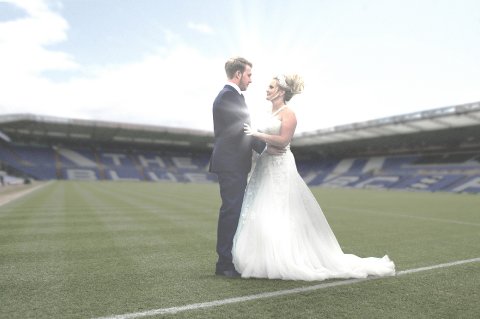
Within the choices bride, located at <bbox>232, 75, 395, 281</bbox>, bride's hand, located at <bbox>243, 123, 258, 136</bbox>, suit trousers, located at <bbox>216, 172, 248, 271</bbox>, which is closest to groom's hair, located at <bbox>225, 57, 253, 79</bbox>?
bride, located at <bbox>232, 75, 395, 281</bbox>

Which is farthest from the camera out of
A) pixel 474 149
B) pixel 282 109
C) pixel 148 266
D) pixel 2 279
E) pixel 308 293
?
pixel 474 149

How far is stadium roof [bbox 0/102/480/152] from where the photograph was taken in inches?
1097

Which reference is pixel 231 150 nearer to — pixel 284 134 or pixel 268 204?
pixel 284 134

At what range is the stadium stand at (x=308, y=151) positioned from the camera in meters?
31.3

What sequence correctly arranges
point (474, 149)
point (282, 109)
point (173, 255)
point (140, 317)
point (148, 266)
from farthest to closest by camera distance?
point (474, 149) → point (173, 255) → point (148, 266) → point (282, 109) → point (140, 317)

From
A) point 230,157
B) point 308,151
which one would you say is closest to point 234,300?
point 230,157

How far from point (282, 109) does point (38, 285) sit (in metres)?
2.97

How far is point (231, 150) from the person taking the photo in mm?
3596

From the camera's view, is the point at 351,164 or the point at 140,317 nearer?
the point at 140,317

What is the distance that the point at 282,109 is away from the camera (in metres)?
3.79

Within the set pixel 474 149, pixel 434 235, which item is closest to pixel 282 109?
pixel 434 235

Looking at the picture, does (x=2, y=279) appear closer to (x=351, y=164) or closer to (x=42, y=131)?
(x=42, y=131)

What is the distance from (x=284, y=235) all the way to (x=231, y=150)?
1.03 metres

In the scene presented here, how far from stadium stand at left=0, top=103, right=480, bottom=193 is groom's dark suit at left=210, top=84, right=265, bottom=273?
25311 mm
